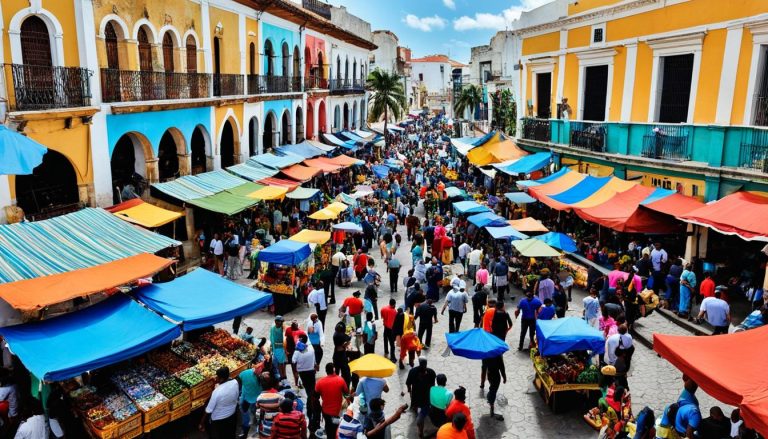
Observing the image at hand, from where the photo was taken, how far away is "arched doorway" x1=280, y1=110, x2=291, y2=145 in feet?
93.5

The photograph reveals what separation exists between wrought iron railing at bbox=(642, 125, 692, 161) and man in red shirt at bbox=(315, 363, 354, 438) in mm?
12979

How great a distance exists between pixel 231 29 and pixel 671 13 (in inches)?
570

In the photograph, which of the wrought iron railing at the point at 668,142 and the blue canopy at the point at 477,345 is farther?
the wrought iron railing at the point at 668,142

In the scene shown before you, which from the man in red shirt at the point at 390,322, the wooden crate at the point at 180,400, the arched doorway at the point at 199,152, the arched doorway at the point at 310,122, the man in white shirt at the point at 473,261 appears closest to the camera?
the wooden crate at the point at 180,400

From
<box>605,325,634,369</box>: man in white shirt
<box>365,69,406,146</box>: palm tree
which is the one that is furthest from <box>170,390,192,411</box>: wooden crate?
<box>365,69,406,146</box>: palm tree

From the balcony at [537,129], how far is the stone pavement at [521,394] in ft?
39.1

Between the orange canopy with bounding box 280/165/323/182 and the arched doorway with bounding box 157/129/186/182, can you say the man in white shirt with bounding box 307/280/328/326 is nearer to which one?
the arched doorway with bounding box 157/129/186/182

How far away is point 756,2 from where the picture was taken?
14750 millimetres

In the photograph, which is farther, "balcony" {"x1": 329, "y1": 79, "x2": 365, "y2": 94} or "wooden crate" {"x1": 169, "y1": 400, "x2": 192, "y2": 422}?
"balcony" {"x1": 329, "y1": 79, "x2": 365, "y2": 94}

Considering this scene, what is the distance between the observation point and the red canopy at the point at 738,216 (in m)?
12.1

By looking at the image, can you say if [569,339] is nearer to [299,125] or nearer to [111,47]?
[111,47]

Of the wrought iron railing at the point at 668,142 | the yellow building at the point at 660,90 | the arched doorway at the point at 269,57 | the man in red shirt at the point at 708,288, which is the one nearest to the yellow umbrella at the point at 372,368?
the man in red shirt at the point at 708,288

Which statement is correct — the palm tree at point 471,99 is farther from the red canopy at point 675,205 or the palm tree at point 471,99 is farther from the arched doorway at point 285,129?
the red canopy at point 675,205

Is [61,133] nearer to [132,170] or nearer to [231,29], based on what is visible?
[132,170]
